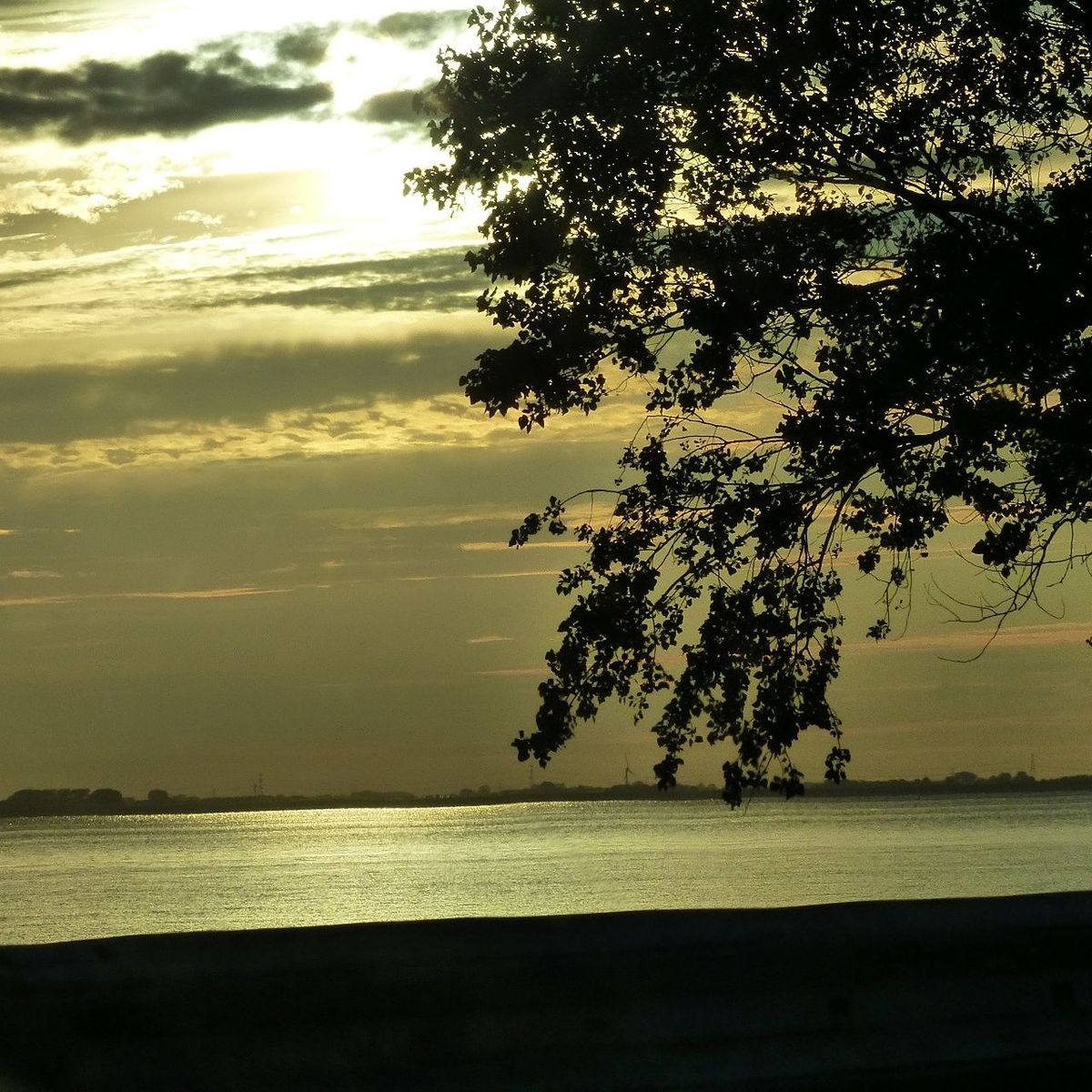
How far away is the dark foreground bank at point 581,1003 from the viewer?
20.4 ft

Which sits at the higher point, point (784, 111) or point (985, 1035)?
point (784, 111)

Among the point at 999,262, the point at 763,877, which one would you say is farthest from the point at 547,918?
the point at 763,877

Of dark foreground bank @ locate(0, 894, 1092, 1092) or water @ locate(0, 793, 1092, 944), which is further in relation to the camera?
water @ locate(0, 793, 1092, 944)

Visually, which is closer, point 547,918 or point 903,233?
point 547,918

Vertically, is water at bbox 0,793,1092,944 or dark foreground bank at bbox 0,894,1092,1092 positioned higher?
dark foreground bank at bbox 0,894,1092,1092

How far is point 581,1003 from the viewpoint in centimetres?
671

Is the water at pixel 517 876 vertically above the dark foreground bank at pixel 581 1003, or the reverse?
the dark foreground bank at pixel 581 1003

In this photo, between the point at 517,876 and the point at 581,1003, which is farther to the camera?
the point at 517,876

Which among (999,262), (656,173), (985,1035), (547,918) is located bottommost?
(985,1035)

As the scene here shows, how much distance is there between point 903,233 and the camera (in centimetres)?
1314

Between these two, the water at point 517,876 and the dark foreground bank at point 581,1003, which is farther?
the water at point 517,876

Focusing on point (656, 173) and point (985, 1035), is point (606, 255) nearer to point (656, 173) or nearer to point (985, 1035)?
point (656, 173)

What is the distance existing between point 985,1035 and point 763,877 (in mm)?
67891

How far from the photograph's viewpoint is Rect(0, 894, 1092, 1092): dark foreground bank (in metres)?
6.22
